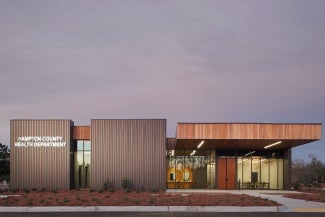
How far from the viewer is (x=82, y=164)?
34.1 metres

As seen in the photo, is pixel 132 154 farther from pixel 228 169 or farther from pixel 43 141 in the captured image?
pixel 228 169

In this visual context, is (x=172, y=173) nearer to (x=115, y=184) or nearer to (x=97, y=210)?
(x=115, y=184)

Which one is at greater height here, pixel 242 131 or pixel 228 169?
pixel 242 131

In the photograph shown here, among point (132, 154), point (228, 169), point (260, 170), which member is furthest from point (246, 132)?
point (260, 170)

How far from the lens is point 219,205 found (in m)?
19.2

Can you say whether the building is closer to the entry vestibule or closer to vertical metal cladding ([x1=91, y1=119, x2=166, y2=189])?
vertical metal cladding ([x1=91, y1=119, x2=166, y2=189])

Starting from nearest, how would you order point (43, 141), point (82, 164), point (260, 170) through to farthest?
point (43, 141) < point (82, 164) < point (260, 170)

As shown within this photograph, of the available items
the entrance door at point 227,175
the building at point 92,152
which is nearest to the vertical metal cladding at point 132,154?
the building at point 92,152

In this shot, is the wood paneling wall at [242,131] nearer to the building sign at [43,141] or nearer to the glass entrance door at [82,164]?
the glass entrance door at [82,164]

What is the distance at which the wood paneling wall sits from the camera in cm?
2755

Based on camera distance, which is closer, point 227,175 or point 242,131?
point 242,131

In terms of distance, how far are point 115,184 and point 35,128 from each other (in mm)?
7533

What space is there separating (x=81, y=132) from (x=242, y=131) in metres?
13.0
